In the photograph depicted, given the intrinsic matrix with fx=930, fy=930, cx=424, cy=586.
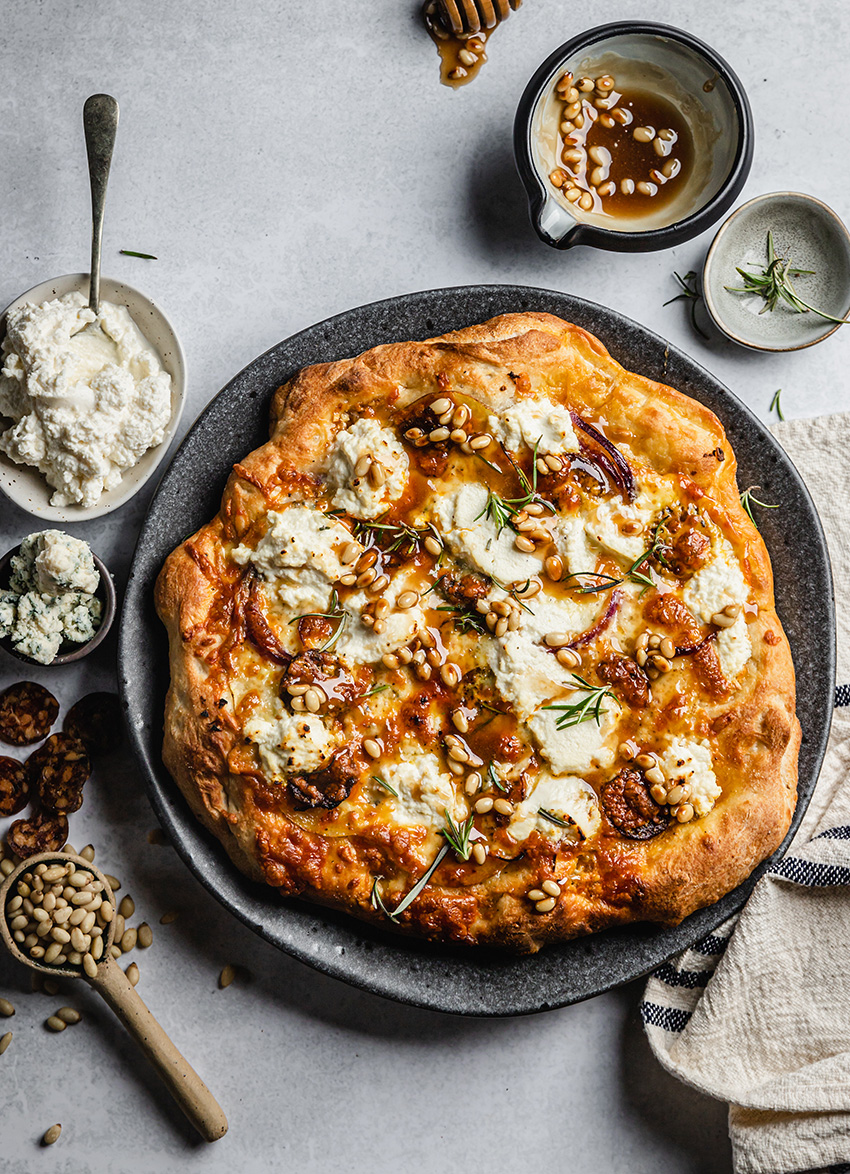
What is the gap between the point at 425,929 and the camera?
3420 mm

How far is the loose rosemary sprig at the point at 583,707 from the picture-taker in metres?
3.35

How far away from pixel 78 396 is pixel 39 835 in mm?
1901

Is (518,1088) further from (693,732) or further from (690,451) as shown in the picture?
(690,451)

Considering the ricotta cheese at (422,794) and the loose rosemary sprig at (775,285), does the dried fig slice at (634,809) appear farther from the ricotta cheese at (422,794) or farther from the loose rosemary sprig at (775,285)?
the loose rosemary sprig at (775,285)

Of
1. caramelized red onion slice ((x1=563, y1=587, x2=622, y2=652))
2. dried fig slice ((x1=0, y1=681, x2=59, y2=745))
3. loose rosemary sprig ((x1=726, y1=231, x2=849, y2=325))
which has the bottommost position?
dried fig slice ((x1=0, y1=681, x2=59, y2=745))

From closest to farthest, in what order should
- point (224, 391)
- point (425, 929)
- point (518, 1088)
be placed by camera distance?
point (425, 929)
point (224, 391)
point (518, 1088)

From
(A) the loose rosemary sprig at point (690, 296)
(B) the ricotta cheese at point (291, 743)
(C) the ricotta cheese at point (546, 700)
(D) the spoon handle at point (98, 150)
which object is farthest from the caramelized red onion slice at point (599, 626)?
(D) the spoon handle at point (98, 150)

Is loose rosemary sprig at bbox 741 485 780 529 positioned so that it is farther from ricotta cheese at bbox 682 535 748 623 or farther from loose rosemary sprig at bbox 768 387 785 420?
loose rosemary sprig at bbox 768 387 785 420

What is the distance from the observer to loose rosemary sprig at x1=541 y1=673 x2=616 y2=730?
11.0 feet

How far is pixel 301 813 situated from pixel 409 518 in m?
1.17

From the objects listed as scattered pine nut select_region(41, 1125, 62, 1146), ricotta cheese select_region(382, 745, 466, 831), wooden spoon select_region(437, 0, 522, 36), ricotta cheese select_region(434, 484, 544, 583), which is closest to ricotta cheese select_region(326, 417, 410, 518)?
ricotta cheese select_region(434, 484, 544, 583)

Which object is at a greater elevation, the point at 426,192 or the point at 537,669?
the point at 426,192

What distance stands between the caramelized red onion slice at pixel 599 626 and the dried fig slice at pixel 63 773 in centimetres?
217

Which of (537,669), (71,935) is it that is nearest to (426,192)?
(537,669)
